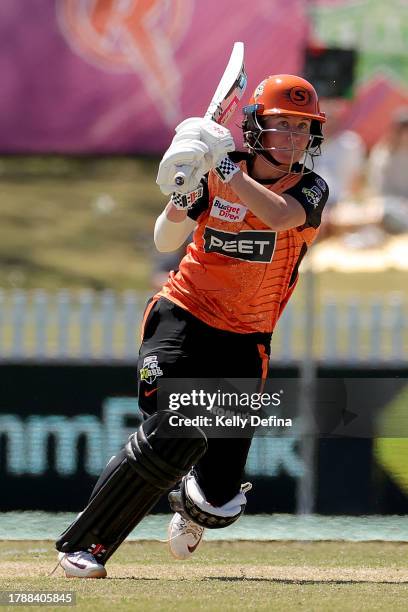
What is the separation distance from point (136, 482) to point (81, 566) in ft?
1.29

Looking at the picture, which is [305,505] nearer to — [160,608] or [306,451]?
[306,451]

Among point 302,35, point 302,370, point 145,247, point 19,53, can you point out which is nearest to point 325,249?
point 145,247

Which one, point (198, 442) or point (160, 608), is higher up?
point (198, 442)

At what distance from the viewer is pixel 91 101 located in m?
16.5

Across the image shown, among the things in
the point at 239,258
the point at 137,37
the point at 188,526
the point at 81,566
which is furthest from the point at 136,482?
the point at 137,37

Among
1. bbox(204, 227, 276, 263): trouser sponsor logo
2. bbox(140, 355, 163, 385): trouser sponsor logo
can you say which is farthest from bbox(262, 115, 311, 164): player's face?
bbox(140, 355, 163, 385): trouser sponsor logo

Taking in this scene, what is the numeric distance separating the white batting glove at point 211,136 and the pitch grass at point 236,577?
1.56 m

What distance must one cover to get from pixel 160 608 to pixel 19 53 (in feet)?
41.8

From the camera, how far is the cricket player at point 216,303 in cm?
523

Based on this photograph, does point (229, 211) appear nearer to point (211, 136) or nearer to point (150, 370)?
point (211, 136)

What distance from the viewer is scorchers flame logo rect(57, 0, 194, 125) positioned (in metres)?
16.2

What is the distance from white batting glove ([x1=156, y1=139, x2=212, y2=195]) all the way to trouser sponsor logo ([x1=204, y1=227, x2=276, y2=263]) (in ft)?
1.41

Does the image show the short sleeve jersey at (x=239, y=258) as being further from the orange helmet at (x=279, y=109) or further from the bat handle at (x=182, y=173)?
the bat handle at (x=182, y=173)

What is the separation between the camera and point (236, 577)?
18.4 feet
